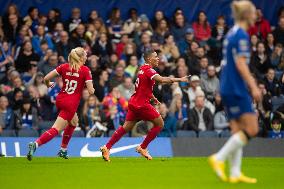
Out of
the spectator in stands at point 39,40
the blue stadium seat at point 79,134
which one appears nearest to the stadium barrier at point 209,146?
the blue stadium seat at point 79,134

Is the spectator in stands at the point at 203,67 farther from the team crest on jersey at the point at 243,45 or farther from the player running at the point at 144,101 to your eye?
the team crest on jersey at the point at 243,45

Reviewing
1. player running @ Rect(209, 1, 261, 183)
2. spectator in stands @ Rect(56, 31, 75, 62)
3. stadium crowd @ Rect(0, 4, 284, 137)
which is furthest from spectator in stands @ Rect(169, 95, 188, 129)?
player running @ Rect(209, 1, 261, 183)

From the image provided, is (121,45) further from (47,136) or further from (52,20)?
(47,136)

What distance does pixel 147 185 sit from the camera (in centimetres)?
1091

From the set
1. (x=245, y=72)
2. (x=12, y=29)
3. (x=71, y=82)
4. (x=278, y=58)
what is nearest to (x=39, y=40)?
(x=12, y=29)

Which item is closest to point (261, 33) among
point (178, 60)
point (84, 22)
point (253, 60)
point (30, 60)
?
point (253, 60)

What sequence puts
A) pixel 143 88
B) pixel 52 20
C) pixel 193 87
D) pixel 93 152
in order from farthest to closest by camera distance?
1. pixel 52 20
2. pixel 193 87
3. pixel 93 152
4. pixel 143 88

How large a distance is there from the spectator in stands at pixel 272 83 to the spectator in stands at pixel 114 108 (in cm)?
407

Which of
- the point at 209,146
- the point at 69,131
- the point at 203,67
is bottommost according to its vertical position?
the point at 209,146

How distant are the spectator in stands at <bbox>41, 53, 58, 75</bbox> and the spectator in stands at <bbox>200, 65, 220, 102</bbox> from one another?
13.4 feet

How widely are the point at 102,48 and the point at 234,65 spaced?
43.4 feet

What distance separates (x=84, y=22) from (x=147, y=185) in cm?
1445

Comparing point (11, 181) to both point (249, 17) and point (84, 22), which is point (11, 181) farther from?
point (84, 22)

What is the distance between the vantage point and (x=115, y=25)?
2392 centimetres
